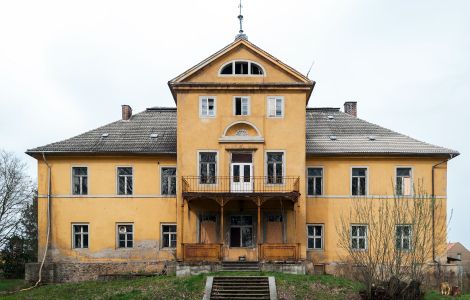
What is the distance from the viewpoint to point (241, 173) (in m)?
26.5

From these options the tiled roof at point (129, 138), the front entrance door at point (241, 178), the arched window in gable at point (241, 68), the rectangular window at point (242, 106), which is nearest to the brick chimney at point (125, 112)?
the tiled roof at point (129, 138)

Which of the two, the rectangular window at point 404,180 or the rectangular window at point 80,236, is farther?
the rectangular window at point 404,180

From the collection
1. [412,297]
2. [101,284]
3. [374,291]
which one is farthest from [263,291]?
[101,284]

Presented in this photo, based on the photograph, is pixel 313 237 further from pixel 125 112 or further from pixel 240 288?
pixel 125 112

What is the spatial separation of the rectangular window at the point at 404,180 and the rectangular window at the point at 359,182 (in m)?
1.78

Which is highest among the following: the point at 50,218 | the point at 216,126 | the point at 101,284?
the point at 216,126

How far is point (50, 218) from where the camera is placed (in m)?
27.7

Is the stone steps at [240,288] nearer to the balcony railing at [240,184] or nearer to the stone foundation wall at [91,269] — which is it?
the balcony railing at [240,184]

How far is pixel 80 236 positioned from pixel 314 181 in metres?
12.8

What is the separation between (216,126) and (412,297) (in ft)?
40.4

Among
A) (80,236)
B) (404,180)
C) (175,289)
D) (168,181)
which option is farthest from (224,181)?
(404,180)

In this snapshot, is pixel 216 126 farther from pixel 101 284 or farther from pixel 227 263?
pixel 101 284

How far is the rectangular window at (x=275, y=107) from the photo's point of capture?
26.7 meters

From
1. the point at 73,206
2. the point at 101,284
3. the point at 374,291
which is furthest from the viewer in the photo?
the point at 73,206
